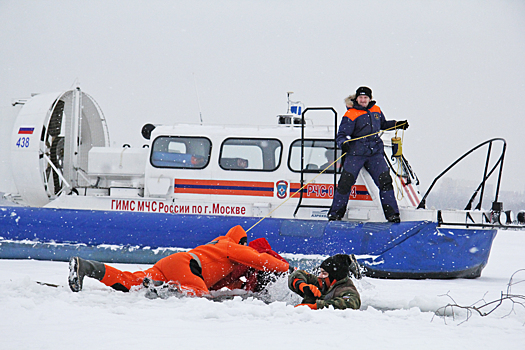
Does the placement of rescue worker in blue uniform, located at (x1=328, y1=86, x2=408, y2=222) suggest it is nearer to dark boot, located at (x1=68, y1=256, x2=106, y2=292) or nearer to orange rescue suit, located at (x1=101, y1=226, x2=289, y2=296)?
orange rescue suit, located at (x1=101, y1=226, x2=289, y2=296)

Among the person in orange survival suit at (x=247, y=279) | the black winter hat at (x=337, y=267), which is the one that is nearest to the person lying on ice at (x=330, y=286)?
the black winter hat at (x=337, y=267)

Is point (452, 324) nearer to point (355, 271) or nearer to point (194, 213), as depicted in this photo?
point (355, 271)

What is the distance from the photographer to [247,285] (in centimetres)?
387

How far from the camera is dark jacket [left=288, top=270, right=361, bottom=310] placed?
10.7ft

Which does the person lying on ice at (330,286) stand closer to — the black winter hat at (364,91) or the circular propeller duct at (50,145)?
the black winter hat at (364,91)

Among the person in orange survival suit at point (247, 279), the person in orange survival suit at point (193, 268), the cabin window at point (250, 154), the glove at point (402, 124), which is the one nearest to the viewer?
the person in orange survival suit at point (193, 268)

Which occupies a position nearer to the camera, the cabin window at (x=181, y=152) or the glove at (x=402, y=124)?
the glove at (x=402, y=124)

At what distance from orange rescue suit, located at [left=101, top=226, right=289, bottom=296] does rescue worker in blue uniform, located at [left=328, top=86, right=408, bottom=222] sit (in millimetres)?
1826

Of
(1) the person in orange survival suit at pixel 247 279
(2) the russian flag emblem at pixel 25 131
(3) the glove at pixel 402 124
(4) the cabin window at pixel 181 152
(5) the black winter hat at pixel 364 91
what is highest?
(5) the black winter hat at pixel 364 91

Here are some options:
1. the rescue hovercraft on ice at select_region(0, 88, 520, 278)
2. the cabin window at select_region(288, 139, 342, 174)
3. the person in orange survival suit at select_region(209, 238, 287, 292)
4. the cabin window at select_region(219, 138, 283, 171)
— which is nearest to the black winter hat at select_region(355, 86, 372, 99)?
the rescue hovercraft on ice at select_region(0, 88, 520, 278)

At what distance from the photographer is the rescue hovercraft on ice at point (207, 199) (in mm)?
4984

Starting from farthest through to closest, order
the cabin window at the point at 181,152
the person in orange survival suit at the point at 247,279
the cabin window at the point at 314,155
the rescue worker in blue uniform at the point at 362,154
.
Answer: the cabin window at the point at 181,152 → the cabin window at the point at 314,155 → the rescue worker in blue uniform at the point at 362,154 → the person in orange survival suit at the point at 247,279

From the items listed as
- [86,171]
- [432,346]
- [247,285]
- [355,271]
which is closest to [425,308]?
[355,271]

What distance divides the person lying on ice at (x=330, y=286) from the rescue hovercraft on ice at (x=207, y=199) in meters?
1.49
